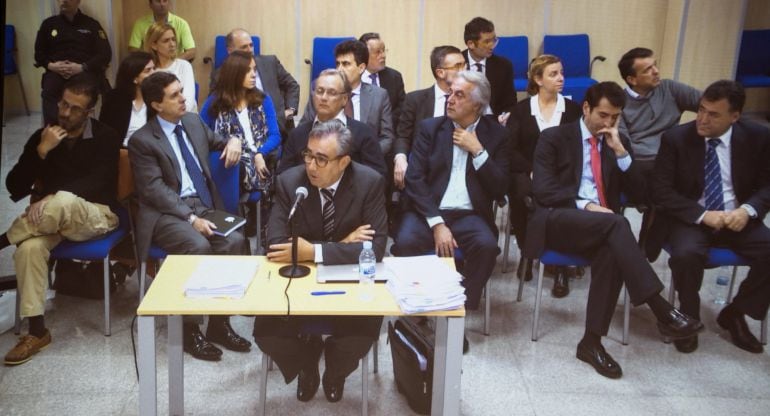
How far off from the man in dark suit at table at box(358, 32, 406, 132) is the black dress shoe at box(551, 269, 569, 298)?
1.75m

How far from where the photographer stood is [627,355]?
3.79 metres

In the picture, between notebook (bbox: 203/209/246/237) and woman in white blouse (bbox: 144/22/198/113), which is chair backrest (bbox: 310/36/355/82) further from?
notebook (bbox: 203/209/246/237)

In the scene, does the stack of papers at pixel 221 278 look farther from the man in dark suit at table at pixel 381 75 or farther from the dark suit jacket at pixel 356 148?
the man in dark suit at table at pixel 381 75

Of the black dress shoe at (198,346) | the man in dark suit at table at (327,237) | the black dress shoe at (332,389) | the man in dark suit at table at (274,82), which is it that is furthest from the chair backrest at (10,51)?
the black dress shoe at (332,389)

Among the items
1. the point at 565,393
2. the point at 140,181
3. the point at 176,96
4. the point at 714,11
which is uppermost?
the point at 714,11

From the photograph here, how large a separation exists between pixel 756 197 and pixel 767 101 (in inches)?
226

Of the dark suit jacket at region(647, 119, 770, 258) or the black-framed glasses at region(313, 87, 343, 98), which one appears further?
the black-framed glasses at region(313, 87, 343, 98)

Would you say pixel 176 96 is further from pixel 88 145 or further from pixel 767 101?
pixel 767 101

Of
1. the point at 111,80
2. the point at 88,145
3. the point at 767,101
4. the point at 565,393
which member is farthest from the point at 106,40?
the point at 767,101

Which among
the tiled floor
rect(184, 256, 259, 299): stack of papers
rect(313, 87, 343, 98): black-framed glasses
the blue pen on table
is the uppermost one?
rect(313, 87, 343, 98): black-framed glasses

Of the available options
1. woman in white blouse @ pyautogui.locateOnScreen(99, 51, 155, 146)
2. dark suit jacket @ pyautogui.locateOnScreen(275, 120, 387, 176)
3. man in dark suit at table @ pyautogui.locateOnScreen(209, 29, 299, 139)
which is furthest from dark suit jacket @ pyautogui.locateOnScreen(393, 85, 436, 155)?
woman in white blouse @ pyautogui.locateOnScreen(99, 51, 155, 146)

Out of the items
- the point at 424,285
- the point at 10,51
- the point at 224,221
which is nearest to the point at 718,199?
the point at 424,285

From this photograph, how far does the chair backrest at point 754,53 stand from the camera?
26.7 ft

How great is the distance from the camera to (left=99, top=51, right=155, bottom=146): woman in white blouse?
4.42 m
